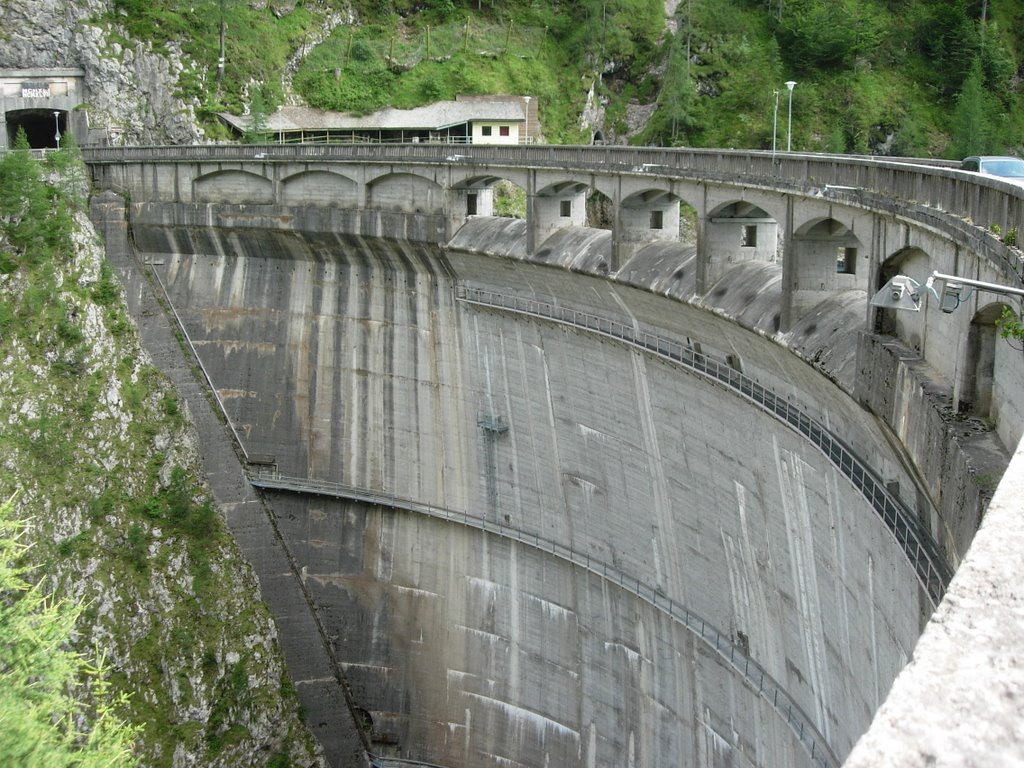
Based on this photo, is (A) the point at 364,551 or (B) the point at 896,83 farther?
(B) the point at 896,83

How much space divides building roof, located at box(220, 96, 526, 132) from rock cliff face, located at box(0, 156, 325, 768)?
2013 cm

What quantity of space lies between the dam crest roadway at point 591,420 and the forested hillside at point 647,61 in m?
17.1

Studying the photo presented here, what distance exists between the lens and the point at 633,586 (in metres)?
31.3

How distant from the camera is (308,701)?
131 feet

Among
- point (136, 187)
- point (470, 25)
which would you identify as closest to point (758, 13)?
point (470, 25)

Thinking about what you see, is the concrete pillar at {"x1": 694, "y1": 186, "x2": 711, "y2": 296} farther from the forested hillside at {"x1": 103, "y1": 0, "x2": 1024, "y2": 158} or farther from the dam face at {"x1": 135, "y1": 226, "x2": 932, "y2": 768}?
the forested hillside at {"x1": 103, "y1": 0, "x2": 1024, "y2": 158}

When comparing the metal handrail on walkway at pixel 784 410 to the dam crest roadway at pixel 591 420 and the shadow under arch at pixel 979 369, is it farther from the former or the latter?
the shadow under arch at pixel 979 369

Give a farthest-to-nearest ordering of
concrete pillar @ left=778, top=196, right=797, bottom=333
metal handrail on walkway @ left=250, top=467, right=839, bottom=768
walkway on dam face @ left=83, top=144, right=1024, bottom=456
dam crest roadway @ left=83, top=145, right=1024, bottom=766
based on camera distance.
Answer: metal handrail on walkway @ left=250, top=467, right=839, bottom=768 → concrete pillar @ left=778, top=196, right=797, bottom=333 → dam crest roadway @ left=83, top=145, right=1024, bottom=766 → walkway on dam face @ left=83, top=144, right=1024, bottom=456

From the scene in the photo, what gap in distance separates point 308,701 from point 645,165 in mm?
21153

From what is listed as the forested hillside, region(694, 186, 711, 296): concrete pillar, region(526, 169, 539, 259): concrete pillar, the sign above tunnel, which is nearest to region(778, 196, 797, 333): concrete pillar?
region(694, 186, 711, 296): concrete pillar

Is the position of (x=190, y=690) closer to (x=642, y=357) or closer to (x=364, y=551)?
(x=364, y=551)

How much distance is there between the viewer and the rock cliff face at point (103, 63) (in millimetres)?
58594

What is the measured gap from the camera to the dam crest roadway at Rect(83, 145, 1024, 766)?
744 inches

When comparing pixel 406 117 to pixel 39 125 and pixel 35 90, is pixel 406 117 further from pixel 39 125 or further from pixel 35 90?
pixel 39 125
